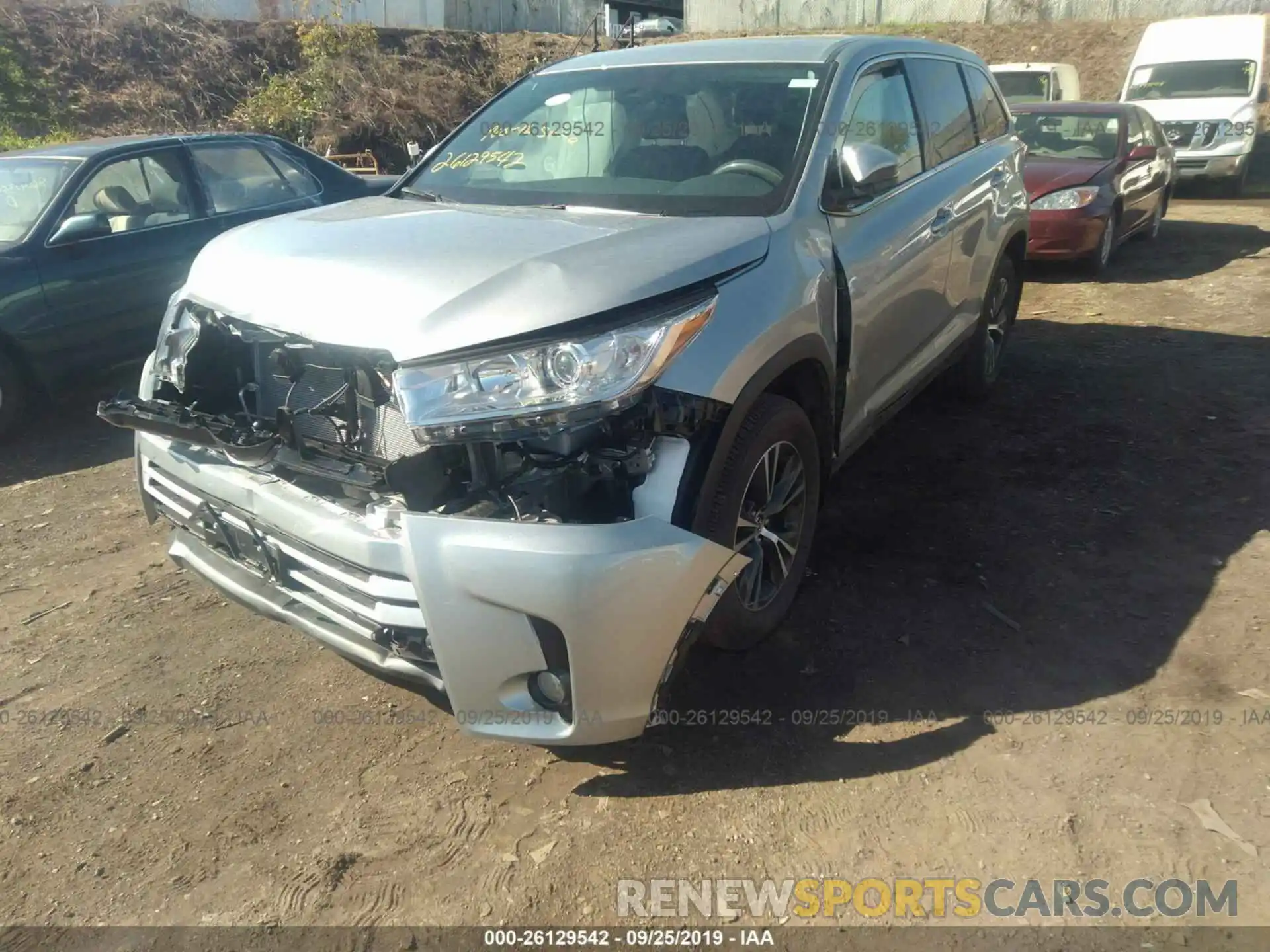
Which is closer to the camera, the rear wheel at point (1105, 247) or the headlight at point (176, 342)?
the headlight at point (176, 342)

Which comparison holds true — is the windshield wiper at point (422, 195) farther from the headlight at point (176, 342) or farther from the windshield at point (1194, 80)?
the windshield at point (1194, 80)

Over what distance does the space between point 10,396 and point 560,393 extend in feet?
15.0

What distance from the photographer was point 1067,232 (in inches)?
343

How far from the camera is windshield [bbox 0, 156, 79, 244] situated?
561 centimetres

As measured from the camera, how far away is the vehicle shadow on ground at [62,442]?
5.19m

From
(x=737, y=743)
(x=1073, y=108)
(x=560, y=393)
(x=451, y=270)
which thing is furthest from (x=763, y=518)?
(x=1073, y=108)

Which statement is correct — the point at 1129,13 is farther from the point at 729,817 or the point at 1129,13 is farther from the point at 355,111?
the point at 729,817

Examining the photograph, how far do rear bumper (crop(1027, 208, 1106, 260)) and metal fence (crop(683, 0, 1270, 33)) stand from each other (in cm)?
2166

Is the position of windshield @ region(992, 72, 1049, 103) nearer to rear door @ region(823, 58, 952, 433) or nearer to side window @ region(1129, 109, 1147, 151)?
side window @ region(1129, 109, 1147, 151)

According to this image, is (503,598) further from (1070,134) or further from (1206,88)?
(1206,88)

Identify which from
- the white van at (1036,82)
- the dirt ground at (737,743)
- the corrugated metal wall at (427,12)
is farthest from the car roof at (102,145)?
the corrugated metal wall at (427,12)

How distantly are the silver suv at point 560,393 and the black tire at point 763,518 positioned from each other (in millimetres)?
12

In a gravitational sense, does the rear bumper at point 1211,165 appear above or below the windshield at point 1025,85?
below

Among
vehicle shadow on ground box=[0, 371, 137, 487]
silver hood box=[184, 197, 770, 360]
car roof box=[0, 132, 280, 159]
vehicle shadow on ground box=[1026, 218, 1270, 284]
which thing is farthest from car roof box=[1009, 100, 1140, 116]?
vehicle shadow on ground box=[0, 371, 137, 487]
